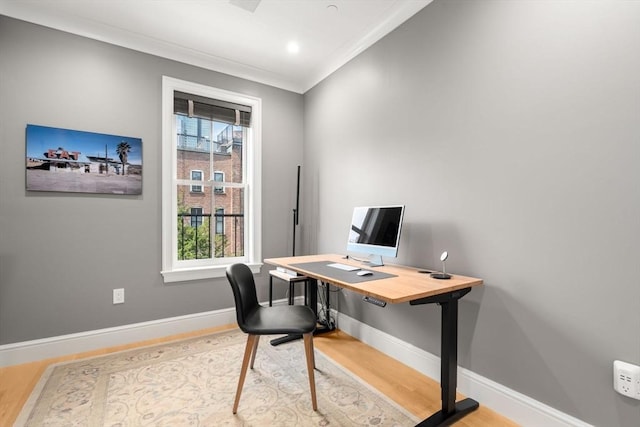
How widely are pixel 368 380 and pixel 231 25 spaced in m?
3.00

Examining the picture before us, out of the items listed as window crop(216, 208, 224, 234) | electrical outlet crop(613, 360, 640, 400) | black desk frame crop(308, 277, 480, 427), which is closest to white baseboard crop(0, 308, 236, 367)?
window crop(216, 208, 224, 234)

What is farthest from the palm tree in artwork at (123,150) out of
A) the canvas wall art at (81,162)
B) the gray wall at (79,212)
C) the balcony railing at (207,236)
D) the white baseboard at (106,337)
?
the white baseboard at (106,337)

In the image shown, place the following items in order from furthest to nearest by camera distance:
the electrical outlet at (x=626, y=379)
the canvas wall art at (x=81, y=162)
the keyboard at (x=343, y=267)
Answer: the canvas wall art at (x=81, y=162)
the keyboard at (x=343, y=267)
the electrical outlet at (x=626, y=379)

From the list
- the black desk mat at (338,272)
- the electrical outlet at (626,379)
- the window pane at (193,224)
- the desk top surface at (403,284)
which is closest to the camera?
the electrical outlet at (626,379)

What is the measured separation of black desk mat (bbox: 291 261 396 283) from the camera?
1.82 m

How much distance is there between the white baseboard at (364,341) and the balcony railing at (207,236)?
63 cm

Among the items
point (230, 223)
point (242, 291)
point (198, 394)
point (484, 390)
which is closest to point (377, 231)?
point (242, 291)

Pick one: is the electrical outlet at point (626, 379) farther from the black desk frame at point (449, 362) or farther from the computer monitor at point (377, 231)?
the computer monitor at point (377, 231)

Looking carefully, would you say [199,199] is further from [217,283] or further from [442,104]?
[442,104]

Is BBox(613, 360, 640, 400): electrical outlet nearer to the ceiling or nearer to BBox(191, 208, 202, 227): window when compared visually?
the ceiling

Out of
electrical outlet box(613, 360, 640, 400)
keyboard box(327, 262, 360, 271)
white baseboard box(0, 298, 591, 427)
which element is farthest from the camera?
keyboard box(327, 262, 360, 271)

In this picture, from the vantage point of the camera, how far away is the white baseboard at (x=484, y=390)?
4.99 feet

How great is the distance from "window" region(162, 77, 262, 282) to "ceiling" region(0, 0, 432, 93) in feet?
1.19

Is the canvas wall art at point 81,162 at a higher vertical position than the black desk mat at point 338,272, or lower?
higher
